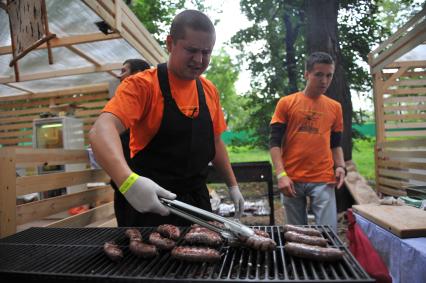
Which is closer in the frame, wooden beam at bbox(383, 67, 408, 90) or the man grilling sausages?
the man grilling sausages

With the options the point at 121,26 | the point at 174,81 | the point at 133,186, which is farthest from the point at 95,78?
the point at 133,186

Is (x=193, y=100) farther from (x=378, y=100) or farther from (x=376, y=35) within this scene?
(x=376, y=35)

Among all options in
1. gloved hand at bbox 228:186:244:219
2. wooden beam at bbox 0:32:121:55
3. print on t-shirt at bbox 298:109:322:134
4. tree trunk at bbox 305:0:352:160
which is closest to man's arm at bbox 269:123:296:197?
print on t-shirt at bbox 298:109:322:134

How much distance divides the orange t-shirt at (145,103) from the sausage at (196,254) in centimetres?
97

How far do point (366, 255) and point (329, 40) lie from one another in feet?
19.2

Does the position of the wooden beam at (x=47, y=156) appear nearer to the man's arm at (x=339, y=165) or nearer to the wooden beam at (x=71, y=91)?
the man's arm at (x=339, y=165)

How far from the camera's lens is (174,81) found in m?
2.55

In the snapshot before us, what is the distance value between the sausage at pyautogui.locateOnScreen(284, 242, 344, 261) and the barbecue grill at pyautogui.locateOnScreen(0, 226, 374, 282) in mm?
31

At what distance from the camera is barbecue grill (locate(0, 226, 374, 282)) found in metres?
1.40

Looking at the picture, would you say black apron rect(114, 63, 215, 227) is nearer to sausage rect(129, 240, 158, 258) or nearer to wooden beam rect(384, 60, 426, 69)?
sausage rect(129, 240, 158, 258)

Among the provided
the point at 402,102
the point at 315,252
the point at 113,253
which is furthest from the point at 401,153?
the point at 113,253

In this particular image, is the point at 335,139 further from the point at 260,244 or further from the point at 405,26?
the point at 260,244

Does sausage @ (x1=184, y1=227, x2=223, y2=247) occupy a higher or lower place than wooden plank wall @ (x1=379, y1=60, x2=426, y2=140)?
lower

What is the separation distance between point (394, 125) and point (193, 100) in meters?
6.30
